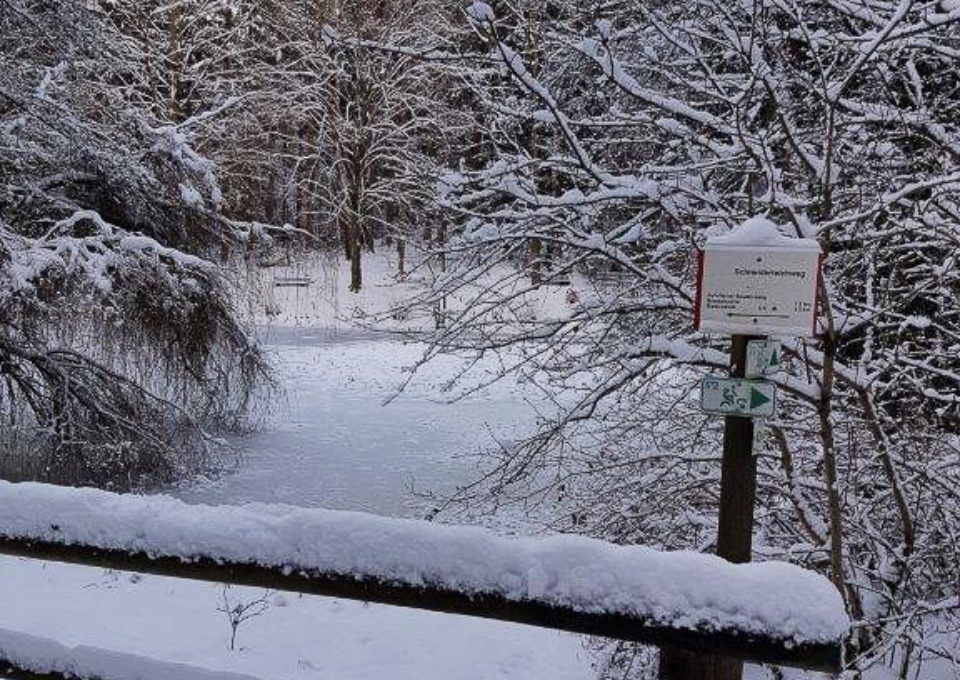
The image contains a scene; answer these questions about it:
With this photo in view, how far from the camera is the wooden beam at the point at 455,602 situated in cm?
161

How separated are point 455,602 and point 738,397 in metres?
1.39

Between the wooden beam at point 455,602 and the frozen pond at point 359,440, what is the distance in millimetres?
5590

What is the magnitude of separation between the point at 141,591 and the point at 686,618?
6.67 meters

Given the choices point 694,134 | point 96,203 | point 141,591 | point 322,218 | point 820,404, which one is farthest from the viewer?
point 322,218

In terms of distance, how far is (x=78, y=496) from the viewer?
2109mm

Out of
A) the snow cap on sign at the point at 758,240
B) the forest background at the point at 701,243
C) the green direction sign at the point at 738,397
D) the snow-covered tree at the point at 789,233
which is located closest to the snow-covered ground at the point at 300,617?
the forest background at the point at 701,243

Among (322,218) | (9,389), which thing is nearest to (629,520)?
(9,389)

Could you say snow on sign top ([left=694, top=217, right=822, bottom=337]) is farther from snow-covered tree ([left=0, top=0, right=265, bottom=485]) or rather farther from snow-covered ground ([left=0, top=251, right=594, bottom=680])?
snow-covered tree ([left=0, top=0, right=265, bottom=485])

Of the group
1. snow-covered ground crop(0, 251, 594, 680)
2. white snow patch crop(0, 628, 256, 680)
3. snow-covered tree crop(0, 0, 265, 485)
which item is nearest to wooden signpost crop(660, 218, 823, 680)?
white snow patch crop(0, 628, 256, 680)

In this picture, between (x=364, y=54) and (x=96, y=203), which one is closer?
(x=364, y=54)

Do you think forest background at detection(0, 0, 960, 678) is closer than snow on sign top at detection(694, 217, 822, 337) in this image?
No

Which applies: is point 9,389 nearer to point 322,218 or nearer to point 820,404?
point 820,404

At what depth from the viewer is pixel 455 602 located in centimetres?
181

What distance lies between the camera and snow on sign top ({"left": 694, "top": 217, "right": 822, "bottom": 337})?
2.96 m
